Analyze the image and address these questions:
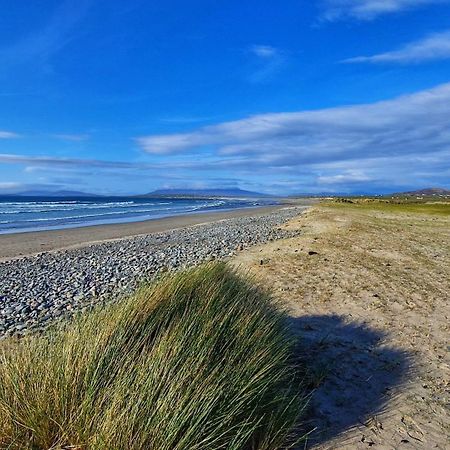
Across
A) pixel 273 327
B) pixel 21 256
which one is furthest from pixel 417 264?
pixel 21 256

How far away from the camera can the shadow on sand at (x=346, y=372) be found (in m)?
4.43

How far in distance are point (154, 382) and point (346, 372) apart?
3.25 m

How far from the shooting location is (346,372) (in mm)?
5582

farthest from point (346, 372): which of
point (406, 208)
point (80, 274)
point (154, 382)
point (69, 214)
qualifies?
point (406, 208)

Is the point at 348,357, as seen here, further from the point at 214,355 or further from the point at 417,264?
the point at 417,264

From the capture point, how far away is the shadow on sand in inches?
174

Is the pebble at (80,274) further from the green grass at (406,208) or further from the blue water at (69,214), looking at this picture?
the green grass at (406,208)

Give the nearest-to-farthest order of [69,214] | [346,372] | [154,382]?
[154,382] → [346,372] → [69,214]

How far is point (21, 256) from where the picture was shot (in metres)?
19.2

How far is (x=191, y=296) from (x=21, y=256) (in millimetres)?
16810

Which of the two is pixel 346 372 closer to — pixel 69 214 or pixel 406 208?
pixel 69 214

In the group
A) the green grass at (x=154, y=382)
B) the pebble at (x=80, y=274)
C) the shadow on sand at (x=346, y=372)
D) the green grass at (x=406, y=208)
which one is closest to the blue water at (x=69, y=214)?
the pebble at (x=80, y=274)

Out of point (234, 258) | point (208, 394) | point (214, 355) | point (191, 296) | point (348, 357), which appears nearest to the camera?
point (208, 394)

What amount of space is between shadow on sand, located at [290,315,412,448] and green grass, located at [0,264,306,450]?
400 mm
